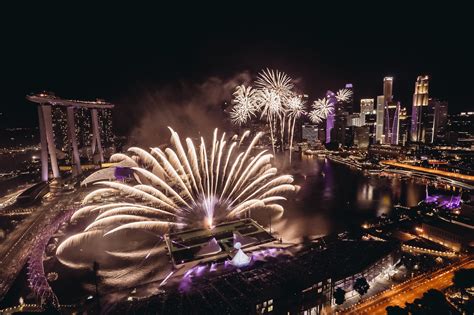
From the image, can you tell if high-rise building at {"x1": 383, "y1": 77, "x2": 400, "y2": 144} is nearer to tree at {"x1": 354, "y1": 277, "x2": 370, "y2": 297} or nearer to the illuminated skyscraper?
the illuminated skyscraper

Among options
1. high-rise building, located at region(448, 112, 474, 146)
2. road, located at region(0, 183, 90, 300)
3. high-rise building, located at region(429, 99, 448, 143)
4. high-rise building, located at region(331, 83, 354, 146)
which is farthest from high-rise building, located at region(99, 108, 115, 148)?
high-rise building, located at region(448, 112, 474, 146)

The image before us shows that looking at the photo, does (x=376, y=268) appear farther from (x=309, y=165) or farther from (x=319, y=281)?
(x=309, y=165)

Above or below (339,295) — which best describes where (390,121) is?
above

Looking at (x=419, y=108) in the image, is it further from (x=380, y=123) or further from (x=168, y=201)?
(x=168, y=201)

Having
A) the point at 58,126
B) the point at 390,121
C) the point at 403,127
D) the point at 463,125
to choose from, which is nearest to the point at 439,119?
the point at 403,127

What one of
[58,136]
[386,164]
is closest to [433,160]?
[386,164]
